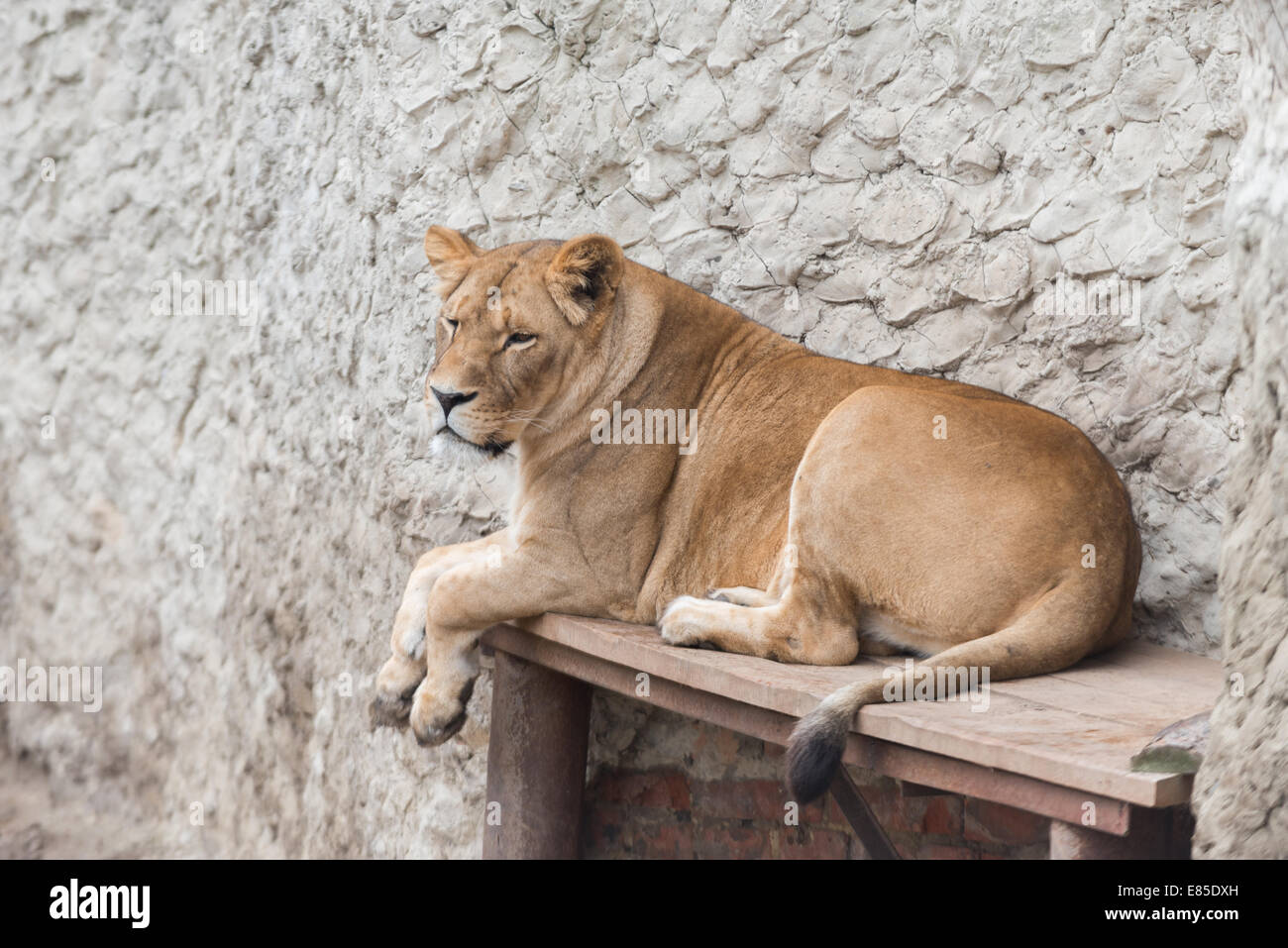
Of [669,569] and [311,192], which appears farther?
[311,192]

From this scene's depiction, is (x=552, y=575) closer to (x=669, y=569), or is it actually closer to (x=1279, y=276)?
(x=669, y=569)

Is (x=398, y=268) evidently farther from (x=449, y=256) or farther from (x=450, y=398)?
(x=450, y=398)

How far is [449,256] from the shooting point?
4359mm

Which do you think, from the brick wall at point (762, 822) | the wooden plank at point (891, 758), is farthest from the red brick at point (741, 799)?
the wooden plank at point (891, 758)

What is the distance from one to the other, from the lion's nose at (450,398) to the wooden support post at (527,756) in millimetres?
1060

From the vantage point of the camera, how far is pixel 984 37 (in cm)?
438

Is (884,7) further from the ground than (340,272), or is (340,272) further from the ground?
(884,7)

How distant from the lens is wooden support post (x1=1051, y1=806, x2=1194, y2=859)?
101 inches

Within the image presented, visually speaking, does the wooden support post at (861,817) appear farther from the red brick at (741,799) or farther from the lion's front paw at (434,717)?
the lion's front paw at (434,717)

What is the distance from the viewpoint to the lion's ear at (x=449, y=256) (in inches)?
169

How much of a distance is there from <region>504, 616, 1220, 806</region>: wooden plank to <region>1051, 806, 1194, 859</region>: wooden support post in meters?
0.11

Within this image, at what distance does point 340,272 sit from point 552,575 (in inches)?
96.3
